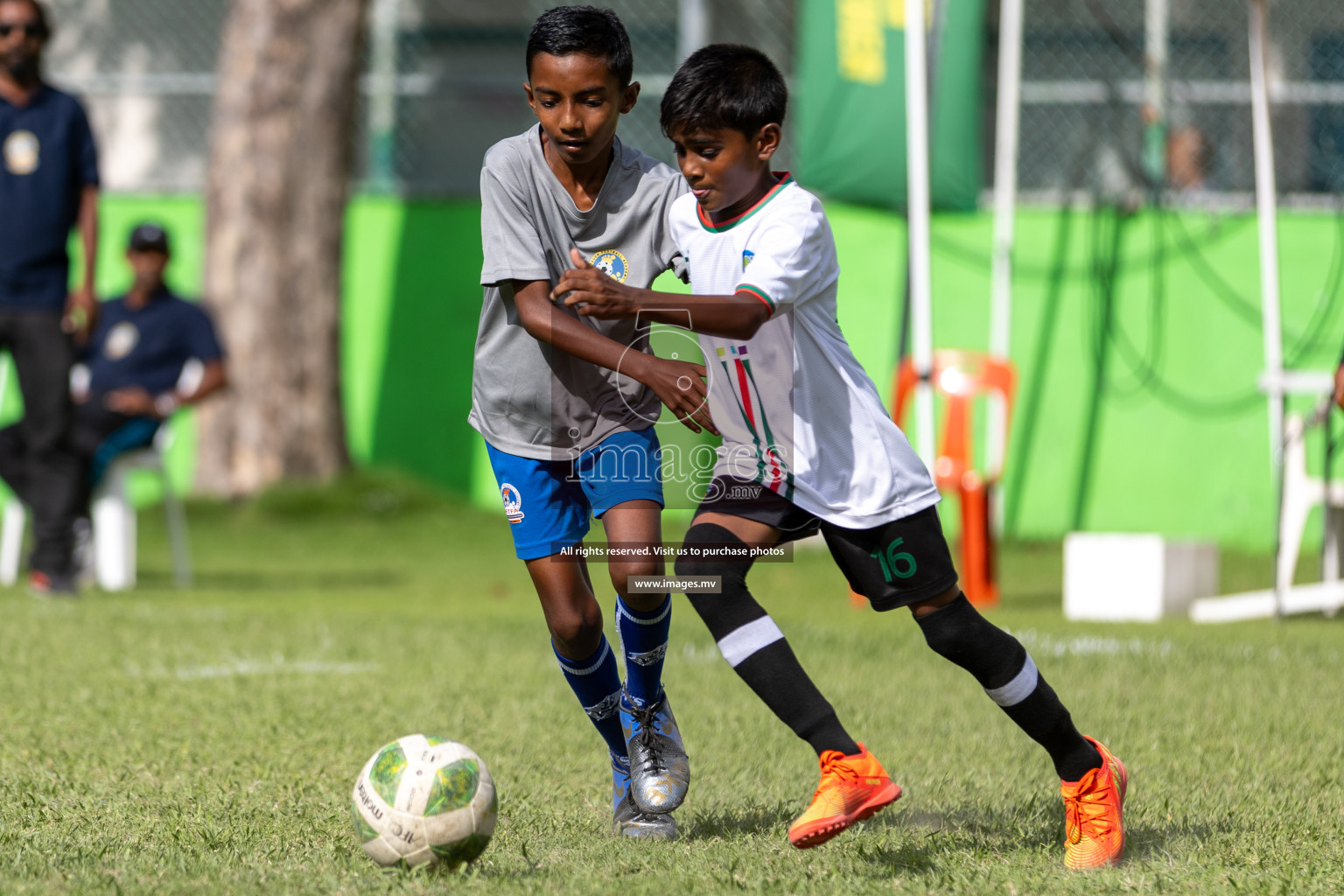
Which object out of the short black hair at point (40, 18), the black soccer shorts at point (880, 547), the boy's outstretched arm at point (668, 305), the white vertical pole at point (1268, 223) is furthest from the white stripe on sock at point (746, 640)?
the short black hair at point (40, 18)

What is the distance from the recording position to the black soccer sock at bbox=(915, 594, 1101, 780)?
11.5 feet

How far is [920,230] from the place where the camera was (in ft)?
29.0

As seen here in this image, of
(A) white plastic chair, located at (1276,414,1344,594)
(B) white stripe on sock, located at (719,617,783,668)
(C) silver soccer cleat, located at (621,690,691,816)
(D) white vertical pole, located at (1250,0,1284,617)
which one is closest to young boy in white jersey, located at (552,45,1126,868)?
(B) white stripe on sock, located at (719,617,783,668)

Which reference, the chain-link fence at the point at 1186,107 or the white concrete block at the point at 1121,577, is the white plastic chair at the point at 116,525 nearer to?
the white concrete block at the point at 1121,577

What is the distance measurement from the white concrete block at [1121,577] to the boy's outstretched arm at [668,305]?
554 cm

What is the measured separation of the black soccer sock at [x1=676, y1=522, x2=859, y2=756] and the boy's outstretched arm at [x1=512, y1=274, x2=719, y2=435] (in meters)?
0.27

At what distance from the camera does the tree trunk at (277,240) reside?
41.6 ft

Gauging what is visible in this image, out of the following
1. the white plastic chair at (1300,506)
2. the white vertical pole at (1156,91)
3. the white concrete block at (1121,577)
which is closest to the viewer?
the white concrete block at (1121,577)

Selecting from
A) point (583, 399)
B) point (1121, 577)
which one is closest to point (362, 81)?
point (1121, 577)

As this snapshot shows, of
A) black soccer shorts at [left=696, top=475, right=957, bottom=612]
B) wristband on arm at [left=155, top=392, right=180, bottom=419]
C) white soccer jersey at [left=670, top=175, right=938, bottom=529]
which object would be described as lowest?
wristband on arm at [left=155, top=392, right=180, bottom=419]

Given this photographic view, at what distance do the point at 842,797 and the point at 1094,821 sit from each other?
0.58 metres

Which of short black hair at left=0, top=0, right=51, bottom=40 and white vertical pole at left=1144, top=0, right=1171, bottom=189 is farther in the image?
white vertical pole at left=1144, top=0, right=1171, bottom=189

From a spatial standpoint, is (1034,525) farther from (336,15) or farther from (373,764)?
(373,764)

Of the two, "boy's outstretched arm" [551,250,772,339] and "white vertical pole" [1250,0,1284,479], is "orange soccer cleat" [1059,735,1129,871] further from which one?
"white vertical pole" [1250,0,1284,479]
